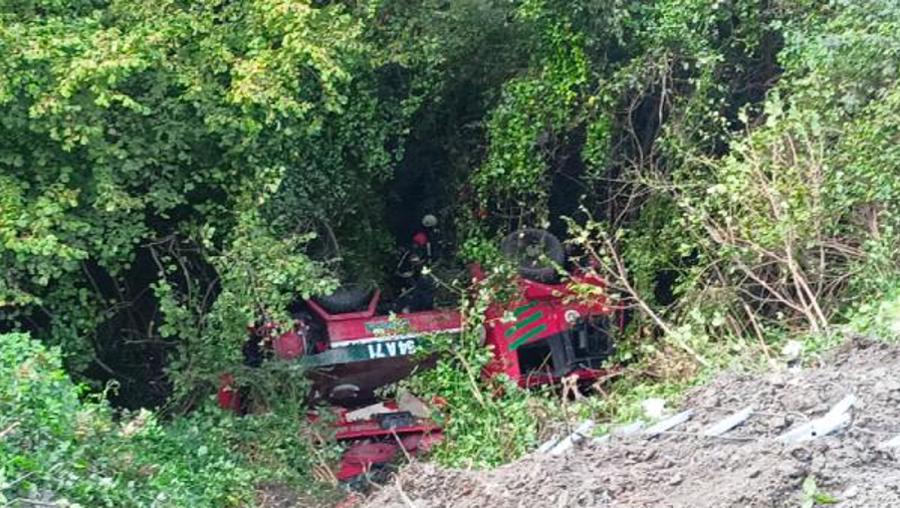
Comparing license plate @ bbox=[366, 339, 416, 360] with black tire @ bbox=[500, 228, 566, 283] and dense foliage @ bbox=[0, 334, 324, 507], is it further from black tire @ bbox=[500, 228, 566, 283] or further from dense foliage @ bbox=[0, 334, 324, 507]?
black tire @ bbox=[500, 228, 566, 283]

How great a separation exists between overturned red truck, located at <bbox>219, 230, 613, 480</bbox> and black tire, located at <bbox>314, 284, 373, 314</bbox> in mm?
11

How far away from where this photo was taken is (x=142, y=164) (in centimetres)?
801

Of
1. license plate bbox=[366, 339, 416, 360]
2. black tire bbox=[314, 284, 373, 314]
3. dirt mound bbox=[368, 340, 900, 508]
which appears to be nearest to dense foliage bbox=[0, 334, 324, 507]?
license plate bbox=[366, 339, 416, 360]

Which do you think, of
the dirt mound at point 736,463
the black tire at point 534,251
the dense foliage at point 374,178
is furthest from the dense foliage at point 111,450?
the black tire at point 534,251

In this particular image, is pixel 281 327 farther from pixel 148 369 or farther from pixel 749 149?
pixel 749 149

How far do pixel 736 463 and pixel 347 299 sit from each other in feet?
17.7

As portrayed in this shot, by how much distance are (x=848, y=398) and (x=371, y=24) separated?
212 inches

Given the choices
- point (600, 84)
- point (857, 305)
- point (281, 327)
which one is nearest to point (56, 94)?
point (281, 327)

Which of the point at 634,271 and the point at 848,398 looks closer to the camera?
the point at 848,398

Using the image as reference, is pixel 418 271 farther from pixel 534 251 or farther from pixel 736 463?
pixel 736 463

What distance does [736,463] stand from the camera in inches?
197

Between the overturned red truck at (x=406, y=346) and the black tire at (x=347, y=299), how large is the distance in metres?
0.01

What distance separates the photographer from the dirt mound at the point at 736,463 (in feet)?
15.3

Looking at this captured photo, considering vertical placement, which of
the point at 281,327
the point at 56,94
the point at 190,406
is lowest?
the point at 190,406
